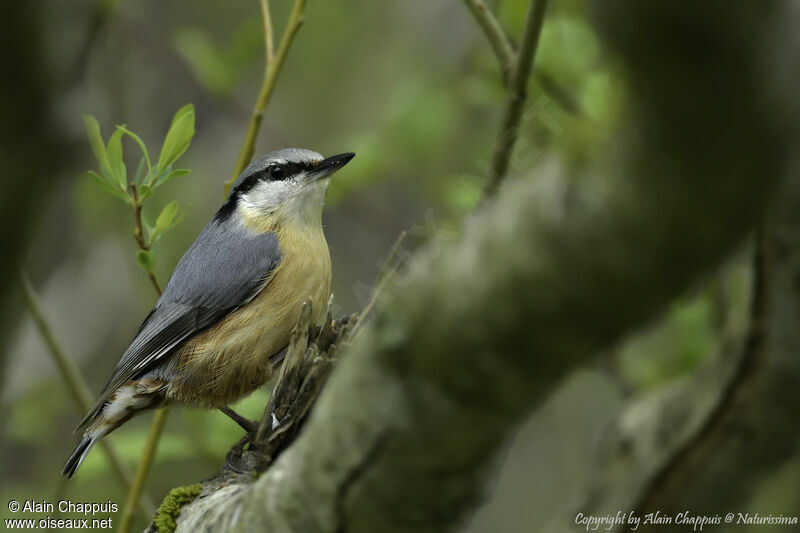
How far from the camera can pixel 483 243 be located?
1.21m

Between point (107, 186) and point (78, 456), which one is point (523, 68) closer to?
point (107, 186)

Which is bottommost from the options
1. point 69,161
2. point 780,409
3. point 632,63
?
point 780,409

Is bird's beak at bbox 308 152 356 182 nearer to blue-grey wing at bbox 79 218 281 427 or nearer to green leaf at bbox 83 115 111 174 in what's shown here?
blue-grey wing at bbox 79 218 281 427

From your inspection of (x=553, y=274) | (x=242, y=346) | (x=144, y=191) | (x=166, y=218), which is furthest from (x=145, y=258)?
Result: (x=553, y=274)

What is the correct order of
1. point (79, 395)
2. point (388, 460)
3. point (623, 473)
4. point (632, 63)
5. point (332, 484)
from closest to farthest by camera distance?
point (632, 63) < point (388, 460) < point (332, 484) < point (623, 473) < point (79, 395)

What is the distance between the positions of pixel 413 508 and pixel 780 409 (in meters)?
1.05

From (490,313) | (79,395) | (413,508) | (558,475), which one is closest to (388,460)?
(413,508)

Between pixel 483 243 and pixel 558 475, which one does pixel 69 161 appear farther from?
pixel 558 475

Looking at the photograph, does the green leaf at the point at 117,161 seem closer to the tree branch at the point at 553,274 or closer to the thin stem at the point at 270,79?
the thin stem at the point at 270,79

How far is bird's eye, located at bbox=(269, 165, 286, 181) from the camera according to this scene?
13.6ft

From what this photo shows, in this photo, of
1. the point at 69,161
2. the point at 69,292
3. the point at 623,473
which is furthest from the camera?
the point at 69,292

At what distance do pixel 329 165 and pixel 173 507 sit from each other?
1906 millimetres

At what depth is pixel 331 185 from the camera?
4.18 meters

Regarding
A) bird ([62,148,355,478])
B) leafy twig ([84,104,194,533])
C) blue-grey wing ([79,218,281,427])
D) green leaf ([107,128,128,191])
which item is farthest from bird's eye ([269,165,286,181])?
green leaf ([107,128,128,191])
